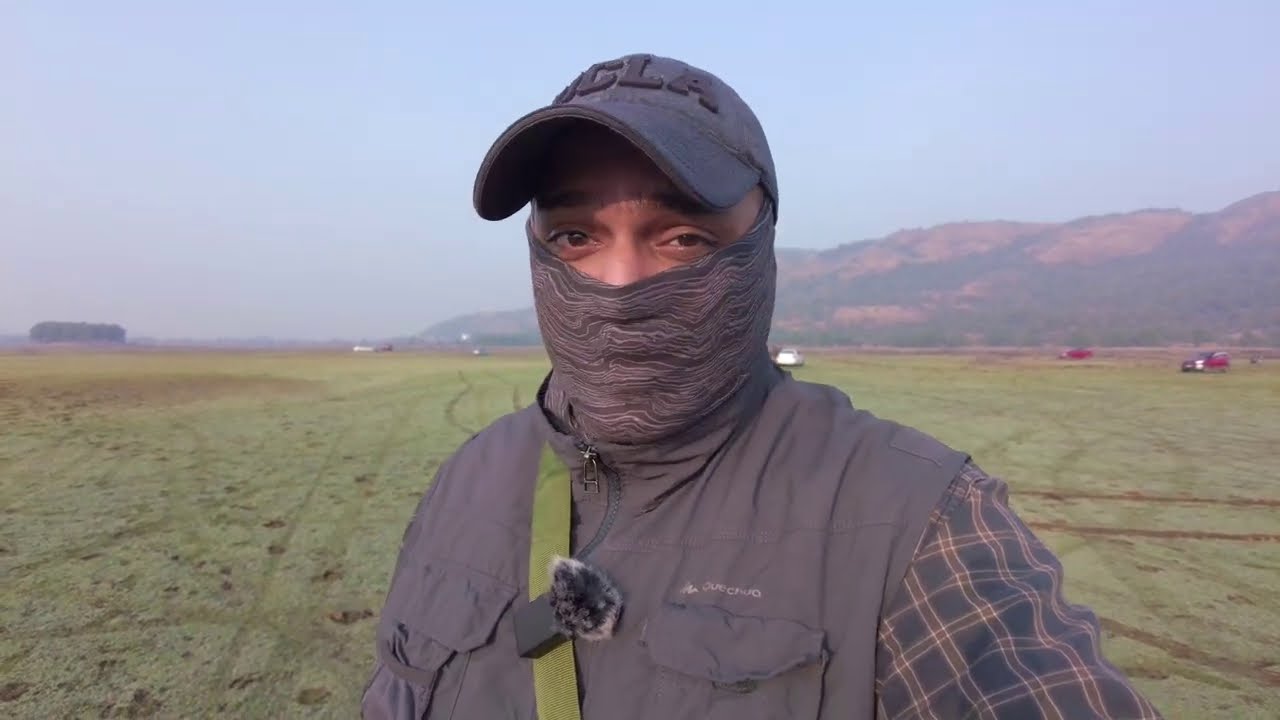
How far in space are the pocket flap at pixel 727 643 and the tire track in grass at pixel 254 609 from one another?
132 inches

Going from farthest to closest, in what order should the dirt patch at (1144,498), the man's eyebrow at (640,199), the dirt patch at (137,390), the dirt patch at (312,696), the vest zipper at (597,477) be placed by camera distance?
the dirt patch at (137,390), the dirt patch at (1144,498), the dirt patch at (312,696), the vest zipper at (597,477), the man's eyebrow at (640,199)

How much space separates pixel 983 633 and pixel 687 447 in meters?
0.69

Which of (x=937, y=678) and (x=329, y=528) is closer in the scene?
(x=937, y=678)

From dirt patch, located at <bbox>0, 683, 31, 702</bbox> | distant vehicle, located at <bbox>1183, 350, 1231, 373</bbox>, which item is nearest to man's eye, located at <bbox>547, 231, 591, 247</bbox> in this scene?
dirt patch, located at <bbox>0, 683, 31, 702</bbox>

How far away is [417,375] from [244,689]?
1849 cm

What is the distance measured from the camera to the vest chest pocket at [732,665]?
1.26 metres

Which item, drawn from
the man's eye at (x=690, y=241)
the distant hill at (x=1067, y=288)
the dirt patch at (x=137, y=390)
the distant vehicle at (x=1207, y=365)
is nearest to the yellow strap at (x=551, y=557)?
the man's eye at (x=690, y=241)

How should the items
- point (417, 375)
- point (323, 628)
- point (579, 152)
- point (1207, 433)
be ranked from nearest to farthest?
point (579, 152)
point (323, 628)
point (1207, 433)
point (417, 375)

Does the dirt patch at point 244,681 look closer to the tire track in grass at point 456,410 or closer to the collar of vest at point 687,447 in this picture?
the collar of vest at point 687,447

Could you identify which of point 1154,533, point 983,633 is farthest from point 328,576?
point 1154,533

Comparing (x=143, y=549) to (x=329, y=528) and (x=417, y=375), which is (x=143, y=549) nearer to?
(x=329, y=528)

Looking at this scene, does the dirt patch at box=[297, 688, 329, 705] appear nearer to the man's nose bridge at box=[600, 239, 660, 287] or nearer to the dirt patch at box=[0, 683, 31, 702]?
the dirt patch at box=[0, 683, 31, 702]

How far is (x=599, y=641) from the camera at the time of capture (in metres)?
1.46

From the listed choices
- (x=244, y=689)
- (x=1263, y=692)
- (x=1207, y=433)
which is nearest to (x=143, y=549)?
(x=244, y=689)
